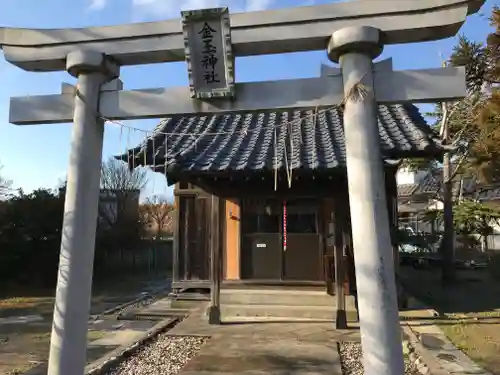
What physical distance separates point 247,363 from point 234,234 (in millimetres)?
4466

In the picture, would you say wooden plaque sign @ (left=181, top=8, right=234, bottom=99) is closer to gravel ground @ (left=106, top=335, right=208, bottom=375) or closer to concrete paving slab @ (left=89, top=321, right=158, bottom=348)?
gravel ground @ (left=106, top=335, right=208, bottom=375)

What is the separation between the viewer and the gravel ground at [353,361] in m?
6.18

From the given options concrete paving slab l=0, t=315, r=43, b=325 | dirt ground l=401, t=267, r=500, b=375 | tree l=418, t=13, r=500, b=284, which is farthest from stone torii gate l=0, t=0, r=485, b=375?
concrete paving slab l=0, t=315, r=43, b=325

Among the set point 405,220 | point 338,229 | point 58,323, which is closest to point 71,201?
point 58,323

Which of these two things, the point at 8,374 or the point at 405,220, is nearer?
the point at 8,374

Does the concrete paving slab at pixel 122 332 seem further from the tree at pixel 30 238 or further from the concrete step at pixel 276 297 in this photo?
the tree at pixel 30 238

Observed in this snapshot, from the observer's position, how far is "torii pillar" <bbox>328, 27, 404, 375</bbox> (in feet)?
12.9

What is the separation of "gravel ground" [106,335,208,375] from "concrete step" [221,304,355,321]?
1.95m

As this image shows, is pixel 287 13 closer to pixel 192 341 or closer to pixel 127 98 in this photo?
pixel 127 98

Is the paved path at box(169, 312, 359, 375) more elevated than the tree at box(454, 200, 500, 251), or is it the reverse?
the tree at box(454, 200, 500, 251)

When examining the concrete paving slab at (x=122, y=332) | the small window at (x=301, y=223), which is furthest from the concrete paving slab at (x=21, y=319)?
the small window at (x=301, y=223)

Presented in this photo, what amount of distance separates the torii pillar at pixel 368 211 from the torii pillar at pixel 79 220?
8.29 ft

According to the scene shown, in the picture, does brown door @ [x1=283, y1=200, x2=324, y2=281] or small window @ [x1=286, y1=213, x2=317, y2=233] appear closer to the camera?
brown door @ [x1=283, y1=200, x2=324, y2=281]

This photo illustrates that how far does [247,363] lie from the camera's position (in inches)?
257
